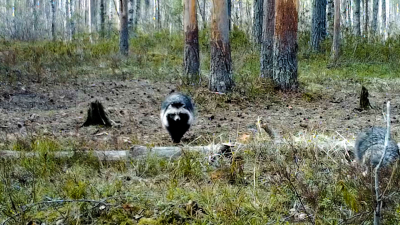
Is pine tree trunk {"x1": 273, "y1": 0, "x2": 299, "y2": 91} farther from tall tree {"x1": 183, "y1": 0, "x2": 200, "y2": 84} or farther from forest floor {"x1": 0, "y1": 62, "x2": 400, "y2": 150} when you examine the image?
tall tree {"x1": 183, "y1": 0, "x2": 200, "y2": 84}

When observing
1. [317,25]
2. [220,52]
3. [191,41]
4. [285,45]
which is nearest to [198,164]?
[220,52]

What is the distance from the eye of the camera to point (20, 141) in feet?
20.5

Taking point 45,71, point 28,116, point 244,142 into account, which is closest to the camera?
point 244,142

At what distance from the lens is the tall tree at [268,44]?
12.5 meters

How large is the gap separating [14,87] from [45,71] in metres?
2.19

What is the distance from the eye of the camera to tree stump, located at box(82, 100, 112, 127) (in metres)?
8.30

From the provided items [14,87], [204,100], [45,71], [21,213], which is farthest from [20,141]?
[45,71]

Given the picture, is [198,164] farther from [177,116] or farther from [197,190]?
[177,116]

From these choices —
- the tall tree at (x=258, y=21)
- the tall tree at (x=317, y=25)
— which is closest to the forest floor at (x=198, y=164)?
the tall tree at (x=258, y=21)

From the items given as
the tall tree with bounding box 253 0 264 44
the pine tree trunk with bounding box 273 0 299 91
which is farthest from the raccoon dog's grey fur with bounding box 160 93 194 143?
the tall tree with bounding box 253 0 264 44

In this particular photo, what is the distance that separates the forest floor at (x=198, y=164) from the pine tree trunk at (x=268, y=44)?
101 cm

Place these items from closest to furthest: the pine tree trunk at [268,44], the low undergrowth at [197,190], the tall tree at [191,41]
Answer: the low undergrowth at [197,190], the pine tree trunk at [268,44], the tall tree at [191,41]

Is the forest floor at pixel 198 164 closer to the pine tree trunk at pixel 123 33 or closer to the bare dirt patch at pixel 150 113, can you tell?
the bare dirt patch at pixel 150 113

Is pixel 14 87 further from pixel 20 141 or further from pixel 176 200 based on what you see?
pixel 176 200
